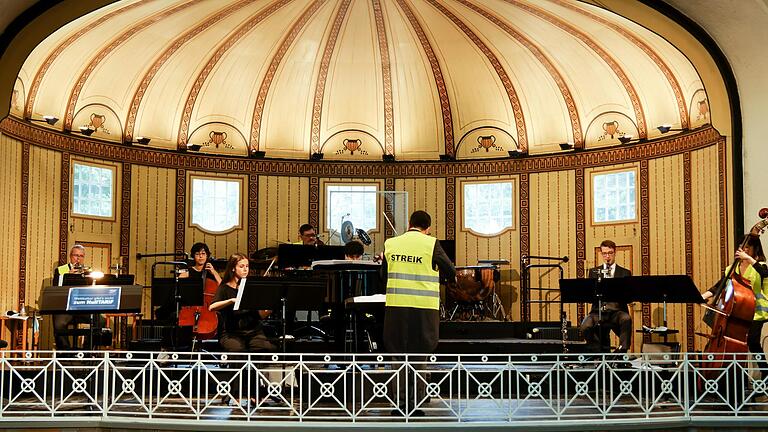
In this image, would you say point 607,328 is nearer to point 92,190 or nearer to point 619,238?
point 619,238

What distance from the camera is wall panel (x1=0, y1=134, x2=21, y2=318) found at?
1334 centimetres

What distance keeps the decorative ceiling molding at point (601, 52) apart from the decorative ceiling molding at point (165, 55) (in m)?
4.49

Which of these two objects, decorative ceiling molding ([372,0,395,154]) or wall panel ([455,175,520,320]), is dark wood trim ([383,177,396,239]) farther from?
wall panel ([455,175,520,320])

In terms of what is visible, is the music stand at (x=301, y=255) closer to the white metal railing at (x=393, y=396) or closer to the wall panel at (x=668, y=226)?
the white metal railing at (x=393, y=396)

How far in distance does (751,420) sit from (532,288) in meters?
8.18

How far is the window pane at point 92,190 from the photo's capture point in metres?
15.0

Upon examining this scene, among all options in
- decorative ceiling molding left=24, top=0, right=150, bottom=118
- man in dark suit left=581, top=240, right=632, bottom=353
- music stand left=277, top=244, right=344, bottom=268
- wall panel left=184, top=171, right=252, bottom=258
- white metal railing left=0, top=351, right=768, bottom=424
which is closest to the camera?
white metal railing left=0, top=351, right=768, bottom=424

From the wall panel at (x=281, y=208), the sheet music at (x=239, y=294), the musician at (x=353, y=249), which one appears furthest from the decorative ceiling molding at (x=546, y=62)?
the sheet music at (x=239, y=294)

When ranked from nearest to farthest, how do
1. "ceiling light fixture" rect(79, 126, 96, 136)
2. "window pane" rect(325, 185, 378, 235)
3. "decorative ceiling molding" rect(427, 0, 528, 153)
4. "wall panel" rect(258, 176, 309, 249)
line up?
"ceiling light fixture" rect(79, 126, 96, 136)
"decorative ceiling molding" rect(427, 0, 528, 153)
"wall panel" rect(258, 176, 309, 249)
"window pane" rect(325, 185, 378, 235)

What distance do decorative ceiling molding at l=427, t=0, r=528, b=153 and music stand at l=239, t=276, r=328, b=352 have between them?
7.41 meters

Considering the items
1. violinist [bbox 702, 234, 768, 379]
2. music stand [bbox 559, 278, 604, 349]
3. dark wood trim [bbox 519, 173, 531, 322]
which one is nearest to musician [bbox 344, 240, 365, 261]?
music stand [bbox 559, 278, 604, 349]

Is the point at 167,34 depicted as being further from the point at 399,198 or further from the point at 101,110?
the point at 399,198

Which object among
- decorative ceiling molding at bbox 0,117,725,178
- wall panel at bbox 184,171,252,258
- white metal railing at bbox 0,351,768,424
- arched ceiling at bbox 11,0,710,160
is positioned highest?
arched ceiling at bbox 11,0,710,160

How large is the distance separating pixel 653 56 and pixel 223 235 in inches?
310
